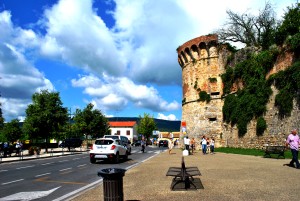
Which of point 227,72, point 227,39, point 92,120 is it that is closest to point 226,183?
point 227,72

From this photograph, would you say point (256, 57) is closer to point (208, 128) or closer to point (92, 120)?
point (208, 128)

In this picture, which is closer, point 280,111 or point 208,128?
point 280,111

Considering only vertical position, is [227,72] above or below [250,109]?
above

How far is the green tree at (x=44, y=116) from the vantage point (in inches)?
1535

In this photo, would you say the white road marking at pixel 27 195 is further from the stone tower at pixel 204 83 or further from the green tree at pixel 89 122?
the green tree at pixel 89 122

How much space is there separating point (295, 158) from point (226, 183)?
20.0 ft

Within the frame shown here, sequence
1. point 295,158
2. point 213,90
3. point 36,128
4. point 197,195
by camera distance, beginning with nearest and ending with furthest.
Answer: point 197,195
point 295,158
point 36,128
point 213,90

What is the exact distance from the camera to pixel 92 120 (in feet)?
206

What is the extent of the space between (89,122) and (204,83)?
90.2ft

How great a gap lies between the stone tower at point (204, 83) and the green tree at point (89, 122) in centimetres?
2243

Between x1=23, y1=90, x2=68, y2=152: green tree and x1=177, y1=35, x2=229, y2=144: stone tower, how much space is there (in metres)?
17.7

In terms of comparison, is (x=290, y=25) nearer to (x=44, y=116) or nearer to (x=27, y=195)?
(x=27, y=195)

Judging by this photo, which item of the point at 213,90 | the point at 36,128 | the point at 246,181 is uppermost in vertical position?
the point at 213,90

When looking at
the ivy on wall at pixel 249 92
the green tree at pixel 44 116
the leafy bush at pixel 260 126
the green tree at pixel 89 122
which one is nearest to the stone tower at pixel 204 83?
the ivy on wall at pixel 249 92
